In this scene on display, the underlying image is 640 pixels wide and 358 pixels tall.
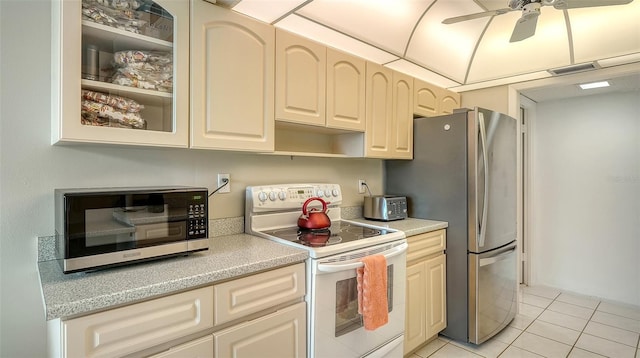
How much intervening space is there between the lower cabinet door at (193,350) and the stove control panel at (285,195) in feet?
2.68

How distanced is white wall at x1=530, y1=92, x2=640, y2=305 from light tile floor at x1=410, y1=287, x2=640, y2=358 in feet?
0.99

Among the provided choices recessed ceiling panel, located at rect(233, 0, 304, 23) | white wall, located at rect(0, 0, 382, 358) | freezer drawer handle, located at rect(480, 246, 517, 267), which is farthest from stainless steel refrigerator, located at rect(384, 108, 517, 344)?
white wall, located at rect(0, 0, 382, 358)

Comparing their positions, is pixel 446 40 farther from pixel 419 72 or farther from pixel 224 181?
pixel 224 181

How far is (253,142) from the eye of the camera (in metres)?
1.69

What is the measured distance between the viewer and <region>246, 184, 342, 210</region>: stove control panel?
6.23ft

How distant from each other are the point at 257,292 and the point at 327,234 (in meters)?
0.65

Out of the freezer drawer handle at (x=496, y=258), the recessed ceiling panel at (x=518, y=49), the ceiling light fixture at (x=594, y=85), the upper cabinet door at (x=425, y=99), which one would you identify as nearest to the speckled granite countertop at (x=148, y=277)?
the freezer drawer handle at (x=496, y=258)

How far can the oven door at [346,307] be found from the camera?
4.91 feet

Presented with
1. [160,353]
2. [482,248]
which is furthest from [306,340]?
[482,248]

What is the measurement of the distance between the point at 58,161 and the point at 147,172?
0.35 meters

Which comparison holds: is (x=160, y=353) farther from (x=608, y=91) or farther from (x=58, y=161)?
(x=608, y=91)

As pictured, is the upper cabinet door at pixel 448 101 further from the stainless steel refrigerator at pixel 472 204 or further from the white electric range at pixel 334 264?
the white electric range at pixel 334 264

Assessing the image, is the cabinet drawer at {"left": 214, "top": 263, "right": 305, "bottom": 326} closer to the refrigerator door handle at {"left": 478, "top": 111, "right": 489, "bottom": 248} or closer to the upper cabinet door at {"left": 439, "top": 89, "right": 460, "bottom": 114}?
the refrigerator door handle at {"left": 478, "top": 111, "right": 489, "bottom": 248}

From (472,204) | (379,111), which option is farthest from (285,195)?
(472,204)
